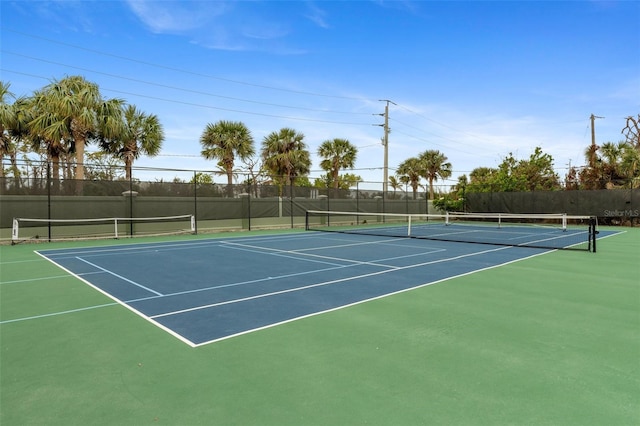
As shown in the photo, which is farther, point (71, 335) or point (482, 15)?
point (482, 15)

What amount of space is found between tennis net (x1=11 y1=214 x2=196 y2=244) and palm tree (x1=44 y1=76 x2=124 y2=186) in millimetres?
4237

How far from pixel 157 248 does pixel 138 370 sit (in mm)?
9107

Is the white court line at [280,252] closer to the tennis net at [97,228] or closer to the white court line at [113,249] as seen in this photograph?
the white court line at [113,249]

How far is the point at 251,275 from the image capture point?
23.4 ft

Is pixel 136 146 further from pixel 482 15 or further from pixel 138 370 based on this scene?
pixel 138 370

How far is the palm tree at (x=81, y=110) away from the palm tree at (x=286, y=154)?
36.2 ft

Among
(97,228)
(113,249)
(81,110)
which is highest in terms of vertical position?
(81,110)

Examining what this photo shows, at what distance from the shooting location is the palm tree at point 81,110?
1722 centimetres

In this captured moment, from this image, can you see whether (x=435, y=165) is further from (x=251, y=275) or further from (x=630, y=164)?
(x=251, y=275)

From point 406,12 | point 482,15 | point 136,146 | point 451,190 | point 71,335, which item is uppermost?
point 406,12

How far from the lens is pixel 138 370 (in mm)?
3057

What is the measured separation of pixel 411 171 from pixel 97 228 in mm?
33462

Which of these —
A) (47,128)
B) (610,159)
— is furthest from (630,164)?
(47,128)

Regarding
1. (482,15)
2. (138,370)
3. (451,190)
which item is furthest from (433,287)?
(451,190)
